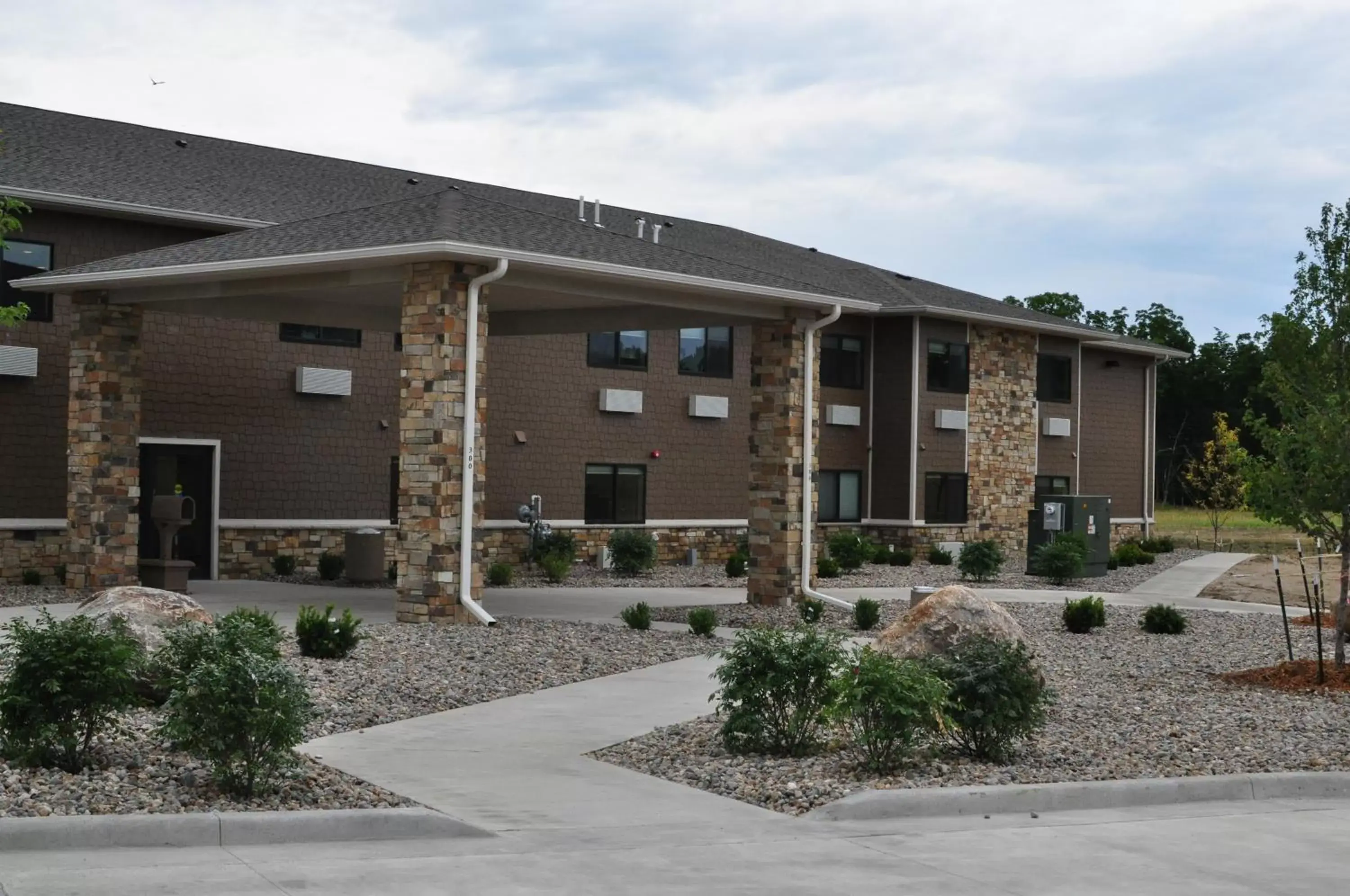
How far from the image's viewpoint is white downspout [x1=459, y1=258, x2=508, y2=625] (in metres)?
16.1

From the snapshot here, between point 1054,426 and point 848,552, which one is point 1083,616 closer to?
point 848,552

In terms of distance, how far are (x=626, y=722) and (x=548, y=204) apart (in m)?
21.6

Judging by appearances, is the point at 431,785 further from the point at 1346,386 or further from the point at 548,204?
the point at 548,204

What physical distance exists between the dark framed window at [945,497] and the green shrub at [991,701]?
24.2 meters

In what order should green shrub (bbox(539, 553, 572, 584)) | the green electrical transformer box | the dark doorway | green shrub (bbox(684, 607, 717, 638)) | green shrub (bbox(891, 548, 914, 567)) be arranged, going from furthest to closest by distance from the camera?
green shrub (bbox(891, 548, 914, 567)), the green electrical transformer box, green shrub (bbox(539, 553, 572, 584)), the dark doorway, green shrub (bbox(684, 607, 717, 638))

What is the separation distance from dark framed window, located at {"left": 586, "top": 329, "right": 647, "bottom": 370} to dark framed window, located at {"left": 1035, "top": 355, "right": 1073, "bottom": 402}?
1227cm

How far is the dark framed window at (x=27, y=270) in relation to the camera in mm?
20859

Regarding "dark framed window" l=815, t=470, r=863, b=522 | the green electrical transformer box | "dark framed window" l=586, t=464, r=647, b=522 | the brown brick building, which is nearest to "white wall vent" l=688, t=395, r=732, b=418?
the brown brick building

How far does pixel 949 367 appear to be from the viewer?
34.5 m

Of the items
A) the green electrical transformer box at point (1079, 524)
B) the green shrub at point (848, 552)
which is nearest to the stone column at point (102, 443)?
the green shrub at point (848, 552)

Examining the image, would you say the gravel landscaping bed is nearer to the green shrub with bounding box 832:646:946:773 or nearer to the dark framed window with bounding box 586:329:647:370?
the green shrub with bounding box 832:646:946:773

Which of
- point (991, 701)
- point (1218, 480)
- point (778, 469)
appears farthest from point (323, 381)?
point (1218, 480)

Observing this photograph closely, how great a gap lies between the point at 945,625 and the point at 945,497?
2213cm

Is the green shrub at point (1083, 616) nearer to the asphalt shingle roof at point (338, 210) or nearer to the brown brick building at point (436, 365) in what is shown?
the brown brick building at point (436, 365)
